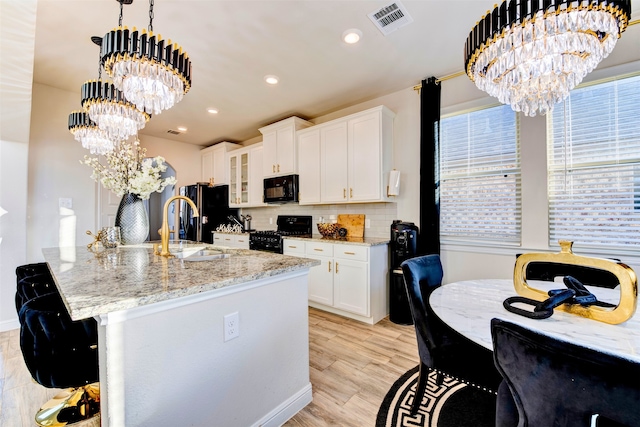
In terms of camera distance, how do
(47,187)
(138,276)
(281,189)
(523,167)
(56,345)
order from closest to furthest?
(56,345), (138,276), (523,167), (47,187), (281,189)

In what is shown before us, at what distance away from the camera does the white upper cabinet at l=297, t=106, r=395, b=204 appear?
3.34 m

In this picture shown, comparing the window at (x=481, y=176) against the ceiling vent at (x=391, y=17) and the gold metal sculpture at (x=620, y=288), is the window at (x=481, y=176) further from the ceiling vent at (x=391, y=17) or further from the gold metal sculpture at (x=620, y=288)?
the gold metal sculpture at (x=620, y=288)

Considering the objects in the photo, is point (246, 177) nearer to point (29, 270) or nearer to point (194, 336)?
point (29, 270)

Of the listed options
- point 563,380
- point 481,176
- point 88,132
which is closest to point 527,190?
point 481,176

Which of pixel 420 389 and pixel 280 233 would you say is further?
pixel 280 233

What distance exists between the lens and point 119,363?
1.00 meters

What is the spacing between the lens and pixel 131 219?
240cm

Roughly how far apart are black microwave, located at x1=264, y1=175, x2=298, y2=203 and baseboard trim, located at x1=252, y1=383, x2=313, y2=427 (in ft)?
9.27

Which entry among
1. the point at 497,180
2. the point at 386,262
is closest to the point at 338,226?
the point at 386,262

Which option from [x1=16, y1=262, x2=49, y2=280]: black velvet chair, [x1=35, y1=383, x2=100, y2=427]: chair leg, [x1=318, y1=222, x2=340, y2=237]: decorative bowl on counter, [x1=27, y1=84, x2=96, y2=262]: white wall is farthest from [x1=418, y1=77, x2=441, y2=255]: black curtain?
[x1=27, y1=84, x2=96, y2=262]: white wall

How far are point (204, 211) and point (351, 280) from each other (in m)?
3.42

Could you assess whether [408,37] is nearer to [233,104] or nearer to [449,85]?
[449,85]

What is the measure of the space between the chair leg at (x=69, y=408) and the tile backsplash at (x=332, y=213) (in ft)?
9.96

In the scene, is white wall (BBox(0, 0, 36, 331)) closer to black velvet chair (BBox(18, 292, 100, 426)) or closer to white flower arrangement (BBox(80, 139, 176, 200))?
white flower arrangement (BBox(80, 139, 176, 200))
